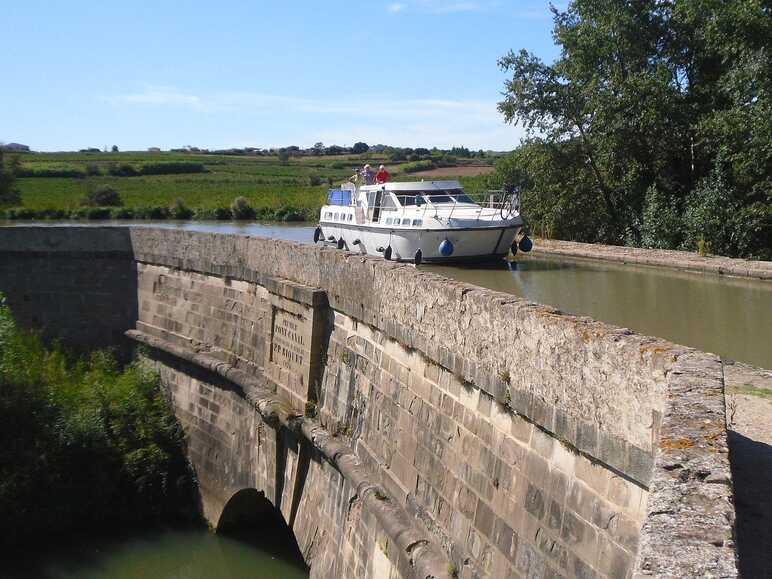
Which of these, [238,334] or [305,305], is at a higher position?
[305,305]

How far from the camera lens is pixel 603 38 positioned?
22.6m

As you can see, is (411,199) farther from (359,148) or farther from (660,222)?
(359,148)

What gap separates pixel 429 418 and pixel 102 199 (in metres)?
47.6

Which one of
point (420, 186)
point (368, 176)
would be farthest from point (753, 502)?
point (368, 176)

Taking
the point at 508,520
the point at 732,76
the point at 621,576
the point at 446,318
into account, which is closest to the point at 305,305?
the point at 446,318

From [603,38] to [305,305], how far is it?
17204mm

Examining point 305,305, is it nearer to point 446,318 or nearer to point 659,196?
point 446,318

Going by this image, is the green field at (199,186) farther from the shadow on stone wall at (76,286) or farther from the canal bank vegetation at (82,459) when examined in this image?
the canal bank vegetation at (82,459)

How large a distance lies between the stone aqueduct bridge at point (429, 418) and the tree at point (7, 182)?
19426mm

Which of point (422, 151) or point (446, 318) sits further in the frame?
point (422, 151)

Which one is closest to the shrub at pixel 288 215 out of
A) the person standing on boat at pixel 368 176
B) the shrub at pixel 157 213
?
the shrub at pixel 157 213

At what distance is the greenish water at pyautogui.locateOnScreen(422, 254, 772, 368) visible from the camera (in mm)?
9266

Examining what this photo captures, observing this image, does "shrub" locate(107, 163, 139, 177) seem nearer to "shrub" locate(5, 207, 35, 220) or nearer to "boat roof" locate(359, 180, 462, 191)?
"shrub" locate(5, 207, 35, 220)

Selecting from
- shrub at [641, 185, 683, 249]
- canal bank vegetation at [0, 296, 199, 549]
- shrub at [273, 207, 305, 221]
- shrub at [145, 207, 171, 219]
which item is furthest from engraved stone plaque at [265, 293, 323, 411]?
shrub at [145, 207, 171, 219]
